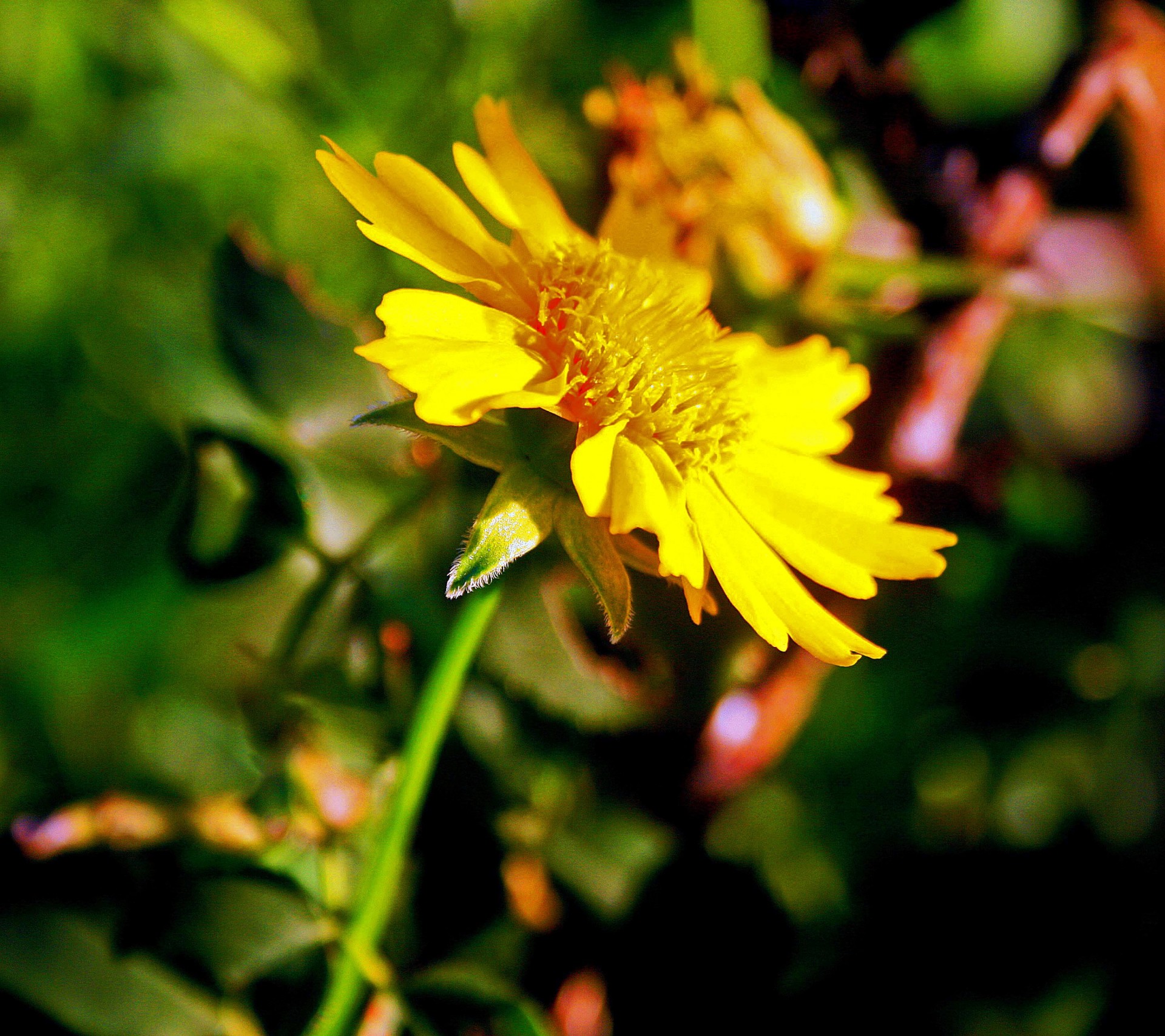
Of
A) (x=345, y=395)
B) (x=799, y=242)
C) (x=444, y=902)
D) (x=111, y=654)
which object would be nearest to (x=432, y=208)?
(x=345, y=395)

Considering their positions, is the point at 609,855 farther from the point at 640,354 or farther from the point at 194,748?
the point at 640,354

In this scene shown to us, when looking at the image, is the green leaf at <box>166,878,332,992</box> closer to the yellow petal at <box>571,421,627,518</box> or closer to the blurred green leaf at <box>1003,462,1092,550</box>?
the yellow petal at <box>571,421,627,518</box>

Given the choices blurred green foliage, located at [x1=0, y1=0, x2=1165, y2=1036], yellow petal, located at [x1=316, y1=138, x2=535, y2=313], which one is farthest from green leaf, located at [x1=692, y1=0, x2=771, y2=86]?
yellow petal, located at [x1=316, y1=138, x2=535, y2=313]

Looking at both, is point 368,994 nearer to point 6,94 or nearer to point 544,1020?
point 544,1020

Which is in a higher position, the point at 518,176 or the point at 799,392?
the point at 518,176

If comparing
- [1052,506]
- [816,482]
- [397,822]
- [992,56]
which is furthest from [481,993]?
[992,56]

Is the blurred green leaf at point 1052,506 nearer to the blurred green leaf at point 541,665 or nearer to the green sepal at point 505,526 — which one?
the blurred green leaf at point 541,665
